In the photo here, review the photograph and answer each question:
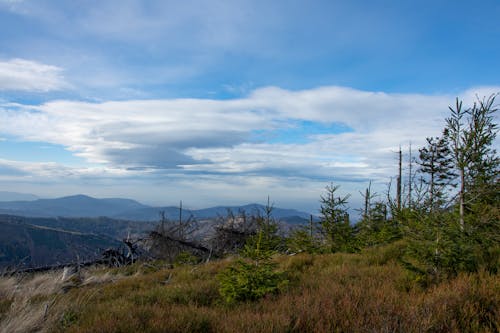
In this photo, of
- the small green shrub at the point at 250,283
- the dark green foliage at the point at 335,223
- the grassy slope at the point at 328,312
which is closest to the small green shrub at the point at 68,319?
the grassy slope at the point at 328,312

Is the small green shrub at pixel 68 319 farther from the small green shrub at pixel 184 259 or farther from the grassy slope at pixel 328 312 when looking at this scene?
the small green shrub at pixel 184 259

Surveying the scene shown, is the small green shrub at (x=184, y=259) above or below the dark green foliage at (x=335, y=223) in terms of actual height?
below

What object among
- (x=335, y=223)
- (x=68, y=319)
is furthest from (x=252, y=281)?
(x=335, y=223)

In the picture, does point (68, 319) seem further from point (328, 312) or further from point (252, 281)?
point (328, 312)

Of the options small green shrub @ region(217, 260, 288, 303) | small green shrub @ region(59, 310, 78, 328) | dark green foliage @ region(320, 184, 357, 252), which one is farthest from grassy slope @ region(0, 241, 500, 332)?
dark green foliage @ region(320, 184, 357, 252)

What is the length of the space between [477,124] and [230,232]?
14.2 metres

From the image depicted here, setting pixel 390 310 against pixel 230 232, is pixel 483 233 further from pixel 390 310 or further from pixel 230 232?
pixel 230 232

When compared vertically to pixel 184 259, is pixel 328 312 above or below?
above

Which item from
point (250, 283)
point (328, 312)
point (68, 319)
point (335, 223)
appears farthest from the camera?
point (335, 223)

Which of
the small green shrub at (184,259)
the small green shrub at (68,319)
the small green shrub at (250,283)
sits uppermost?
the small green shrub at (250,283)

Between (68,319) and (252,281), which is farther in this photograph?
(252,281)

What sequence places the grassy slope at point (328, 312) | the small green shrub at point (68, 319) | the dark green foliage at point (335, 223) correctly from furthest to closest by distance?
the dark green foliage at point (335, 223)
the small green shrub at point (68, 319)
the grassy slope at point (328, 312)

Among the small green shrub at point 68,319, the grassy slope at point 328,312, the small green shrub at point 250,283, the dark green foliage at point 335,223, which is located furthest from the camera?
the dark green foliage at point 335,223

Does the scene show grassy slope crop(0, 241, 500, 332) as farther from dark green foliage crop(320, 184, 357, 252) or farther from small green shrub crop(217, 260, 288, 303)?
dark green foliage crop(320, 184, 357, 252)
